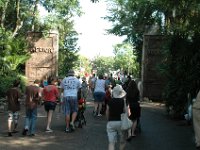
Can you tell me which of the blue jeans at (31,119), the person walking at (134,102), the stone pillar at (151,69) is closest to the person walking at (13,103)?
the blue jeans at (31,119)

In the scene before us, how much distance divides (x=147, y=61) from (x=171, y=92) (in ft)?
37.6

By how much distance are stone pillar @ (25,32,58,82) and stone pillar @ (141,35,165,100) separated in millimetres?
5581

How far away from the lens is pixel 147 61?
3089 centimetres

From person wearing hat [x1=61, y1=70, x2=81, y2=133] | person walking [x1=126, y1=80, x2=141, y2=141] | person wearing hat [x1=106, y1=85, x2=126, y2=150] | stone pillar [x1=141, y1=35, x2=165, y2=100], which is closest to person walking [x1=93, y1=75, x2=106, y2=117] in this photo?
person wearing hat [x1=61, y1=70, x2=81, y2=133]

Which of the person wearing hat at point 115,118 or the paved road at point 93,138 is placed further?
the paved road at point 93,138

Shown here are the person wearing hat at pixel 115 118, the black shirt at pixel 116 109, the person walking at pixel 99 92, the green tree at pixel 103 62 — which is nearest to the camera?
the person wearing hat at pixel 115 118

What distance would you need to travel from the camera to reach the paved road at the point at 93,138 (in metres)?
12.4

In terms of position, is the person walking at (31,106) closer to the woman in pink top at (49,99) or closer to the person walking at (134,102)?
the woman in pink top at (49,99)

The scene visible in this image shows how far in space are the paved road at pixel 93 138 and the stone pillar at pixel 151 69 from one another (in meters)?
12.2

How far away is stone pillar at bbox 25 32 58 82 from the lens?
3044cm

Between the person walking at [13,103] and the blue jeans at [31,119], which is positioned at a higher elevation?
the person walking at [13,103]

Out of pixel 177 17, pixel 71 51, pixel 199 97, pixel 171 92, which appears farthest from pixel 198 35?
pixel 71 51

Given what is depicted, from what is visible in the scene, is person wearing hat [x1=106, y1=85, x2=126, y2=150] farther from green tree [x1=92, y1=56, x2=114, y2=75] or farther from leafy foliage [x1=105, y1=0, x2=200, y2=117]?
green tree [x1=92, y1=56, x2=114, y2=75]

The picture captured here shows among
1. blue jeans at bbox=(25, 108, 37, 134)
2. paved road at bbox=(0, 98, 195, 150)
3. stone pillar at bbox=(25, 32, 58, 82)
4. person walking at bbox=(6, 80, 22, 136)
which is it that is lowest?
paved road at bbox=(0, 98, 195, 150)
